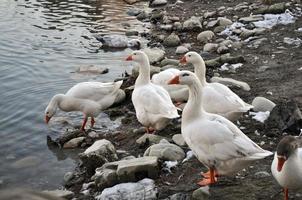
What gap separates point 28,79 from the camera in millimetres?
12406

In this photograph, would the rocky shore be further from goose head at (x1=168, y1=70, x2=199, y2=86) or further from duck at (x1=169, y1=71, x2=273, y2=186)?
goose head at (x1=168, y1=70, x2=199, y2=86)

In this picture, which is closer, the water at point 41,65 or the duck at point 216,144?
the duck at point 216,144

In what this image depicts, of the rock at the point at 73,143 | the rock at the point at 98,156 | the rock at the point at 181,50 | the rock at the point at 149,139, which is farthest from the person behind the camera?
the rock at the point at 181,50

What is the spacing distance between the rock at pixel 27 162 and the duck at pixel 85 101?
1.39 meters

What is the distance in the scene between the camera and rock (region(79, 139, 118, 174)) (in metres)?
7.44

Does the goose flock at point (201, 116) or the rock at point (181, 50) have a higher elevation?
the goose flock at point (201, 116)

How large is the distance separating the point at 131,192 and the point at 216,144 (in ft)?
4.07

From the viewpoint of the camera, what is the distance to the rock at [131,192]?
6.05m

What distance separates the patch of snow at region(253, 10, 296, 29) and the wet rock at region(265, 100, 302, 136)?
7481mm

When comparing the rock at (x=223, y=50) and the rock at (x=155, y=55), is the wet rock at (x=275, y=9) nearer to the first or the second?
the rock at (x=223, y=50)

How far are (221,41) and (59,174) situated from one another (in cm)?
767

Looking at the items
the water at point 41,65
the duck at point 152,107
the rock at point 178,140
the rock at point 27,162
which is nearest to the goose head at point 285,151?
the water at point 41,65

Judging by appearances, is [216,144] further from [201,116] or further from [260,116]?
[260,116]

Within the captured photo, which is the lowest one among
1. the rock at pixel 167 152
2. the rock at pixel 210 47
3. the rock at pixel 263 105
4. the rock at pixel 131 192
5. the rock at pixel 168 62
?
the rock at pixel 168 62
